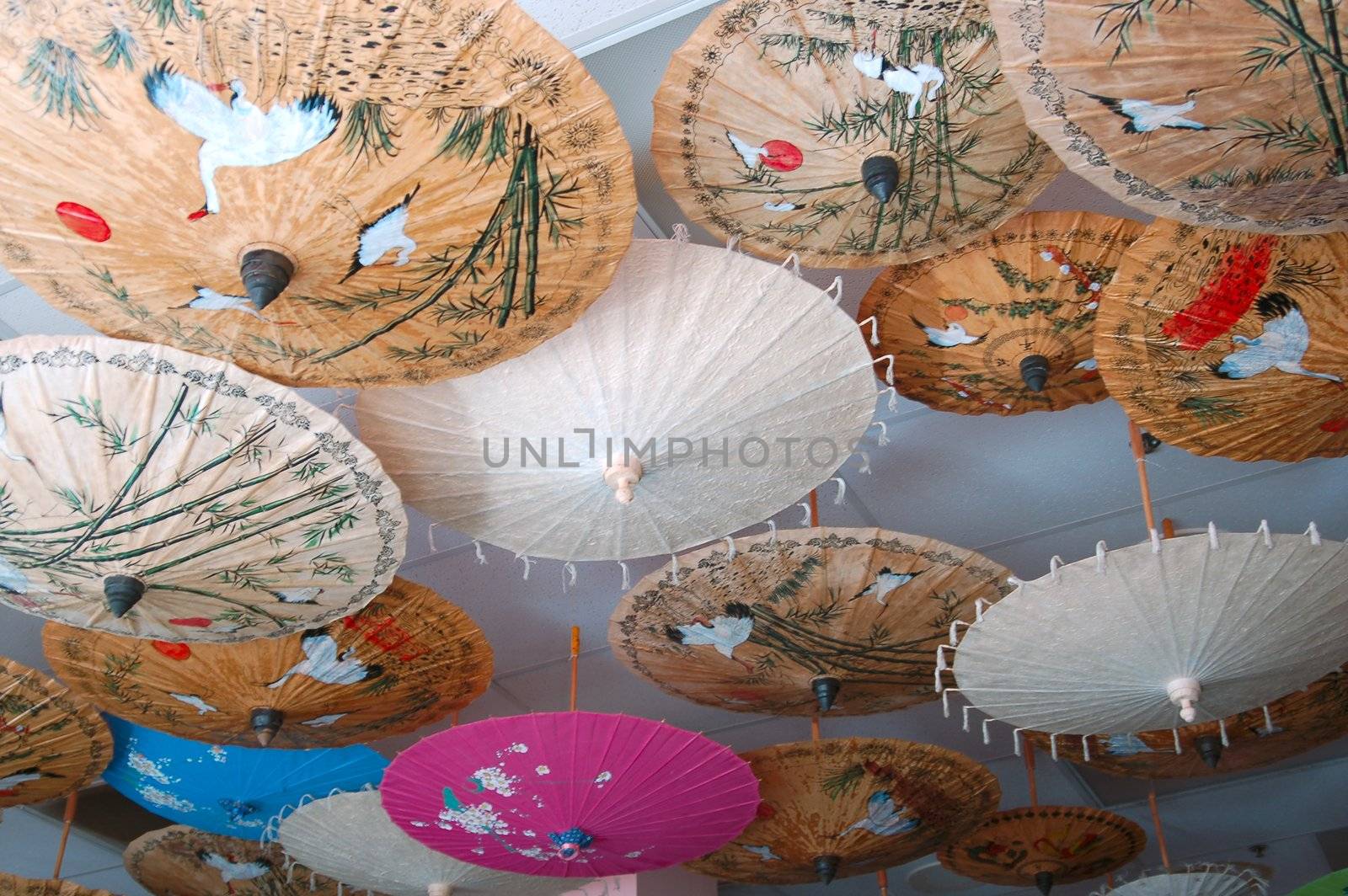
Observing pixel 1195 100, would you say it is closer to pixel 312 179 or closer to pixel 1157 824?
pixel 312 179

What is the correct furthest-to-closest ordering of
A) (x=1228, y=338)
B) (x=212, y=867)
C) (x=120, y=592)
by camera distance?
(x=212, y=867), (x=120, y=592), (x=1228, y=338)

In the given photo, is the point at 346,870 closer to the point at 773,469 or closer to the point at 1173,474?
the point at 773,469

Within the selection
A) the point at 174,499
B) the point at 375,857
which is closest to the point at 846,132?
the point at 174,499

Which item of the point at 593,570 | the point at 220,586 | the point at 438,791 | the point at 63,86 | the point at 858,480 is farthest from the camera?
the point at 593,570

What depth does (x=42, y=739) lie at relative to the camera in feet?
11.2

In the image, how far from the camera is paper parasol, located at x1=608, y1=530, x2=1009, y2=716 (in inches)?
114

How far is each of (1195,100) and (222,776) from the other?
132 inches

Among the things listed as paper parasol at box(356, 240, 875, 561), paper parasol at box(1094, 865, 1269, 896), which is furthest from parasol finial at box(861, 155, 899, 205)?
paper parasol at box(1094, 865, 1269, 896)

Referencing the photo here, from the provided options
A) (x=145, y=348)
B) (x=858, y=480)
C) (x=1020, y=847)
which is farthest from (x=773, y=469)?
(x=1020, y=847)

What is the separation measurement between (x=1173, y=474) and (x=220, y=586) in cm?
263

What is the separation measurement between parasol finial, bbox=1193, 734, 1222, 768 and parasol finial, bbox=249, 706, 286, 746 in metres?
2.76

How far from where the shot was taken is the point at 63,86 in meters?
1.81

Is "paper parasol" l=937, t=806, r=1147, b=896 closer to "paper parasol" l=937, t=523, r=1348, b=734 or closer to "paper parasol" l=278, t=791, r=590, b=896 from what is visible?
"paper parasol" l=937, t=523, r=1348, b=734

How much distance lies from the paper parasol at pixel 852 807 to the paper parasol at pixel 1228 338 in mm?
1210
